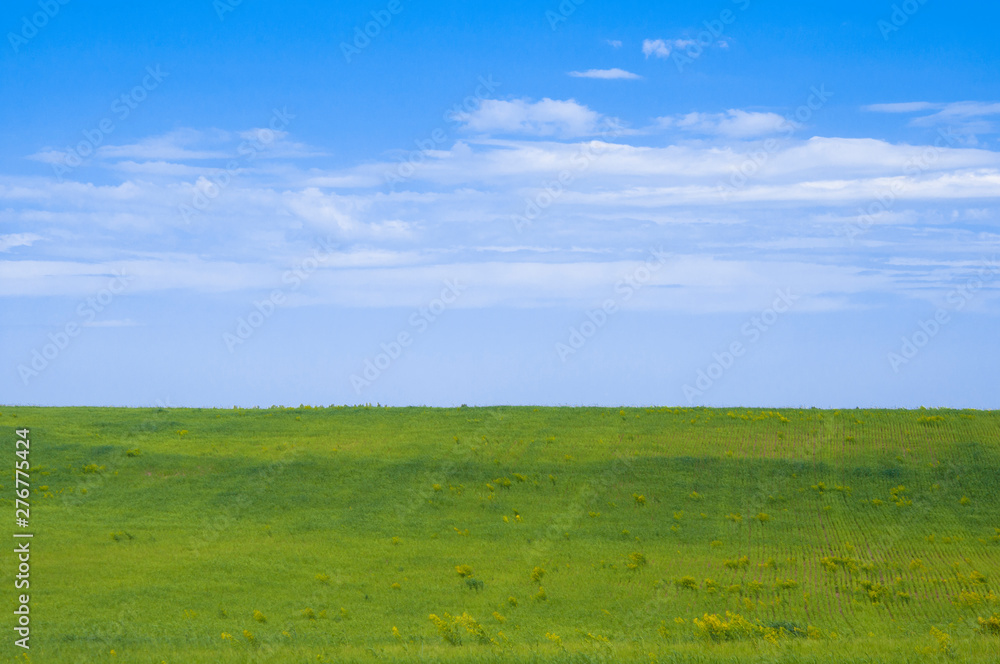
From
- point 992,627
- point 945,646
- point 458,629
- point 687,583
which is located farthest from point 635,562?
point 945,646

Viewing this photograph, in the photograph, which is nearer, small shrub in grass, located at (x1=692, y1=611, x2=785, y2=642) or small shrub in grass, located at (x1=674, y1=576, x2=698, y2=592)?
small shrub in grass, located at (x1=692, y1=611, x2=785, y2=642)

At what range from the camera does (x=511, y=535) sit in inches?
1398

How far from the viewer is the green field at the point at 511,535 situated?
2250 centimetres

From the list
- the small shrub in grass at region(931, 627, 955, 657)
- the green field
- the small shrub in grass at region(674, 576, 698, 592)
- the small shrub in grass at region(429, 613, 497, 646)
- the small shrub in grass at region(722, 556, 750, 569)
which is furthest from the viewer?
the small shrub in grass at region(722, 556, 750, 569)

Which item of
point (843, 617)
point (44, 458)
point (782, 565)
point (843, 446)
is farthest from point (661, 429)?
point (44, 458)

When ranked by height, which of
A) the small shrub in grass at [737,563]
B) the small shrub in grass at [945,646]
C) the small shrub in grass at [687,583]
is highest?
the small shrub in grass at [945,646]

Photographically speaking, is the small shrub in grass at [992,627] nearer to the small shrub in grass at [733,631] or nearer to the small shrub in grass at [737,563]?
the small shrub in grass at [733,631]

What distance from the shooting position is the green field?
22.5 m

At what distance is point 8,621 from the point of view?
24.8m

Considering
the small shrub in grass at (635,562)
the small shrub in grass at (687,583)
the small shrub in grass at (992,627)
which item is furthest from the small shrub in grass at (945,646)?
the small shrub in grass at (635,562)

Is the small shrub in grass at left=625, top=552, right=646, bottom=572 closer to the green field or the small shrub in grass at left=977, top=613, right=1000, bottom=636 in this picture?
the green field

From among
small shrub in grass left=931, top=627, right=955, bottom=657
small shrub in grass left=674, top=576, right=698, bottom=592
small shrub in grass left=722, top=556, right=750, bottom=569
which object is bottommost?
small shrub in grass left=674, top=576, right=698, bottom=592

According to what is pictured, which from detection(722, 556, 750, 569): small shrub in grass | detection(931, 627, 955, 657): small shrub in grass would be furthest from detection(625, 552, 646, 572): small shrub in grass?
detection(931, 627, 955, 657): small shrub in grass

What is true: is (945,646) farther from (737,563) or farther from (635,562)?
(635,562)
